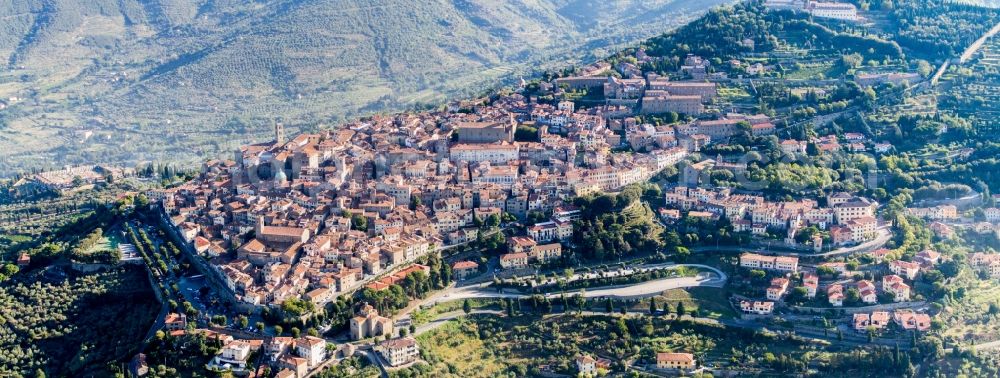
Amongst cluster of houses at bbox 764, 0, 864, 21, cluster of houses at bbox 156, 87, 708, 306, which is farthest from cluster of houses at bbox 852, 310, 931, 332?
cluster of houses at bbox 764, 0, 864, 21

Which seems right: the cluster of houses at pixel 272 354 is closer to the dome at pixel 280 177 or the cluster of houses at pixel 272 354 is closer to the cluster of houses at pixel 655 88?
the dome at pixel 280 177

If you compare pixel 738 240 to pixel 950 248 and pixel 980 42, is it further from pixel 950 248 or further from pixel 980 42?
pixel 980 42

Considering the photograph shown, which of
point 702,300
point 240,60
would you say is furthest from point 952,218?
→ point 240,60

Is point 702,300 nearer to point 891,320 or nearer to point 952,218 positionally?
point 891,320

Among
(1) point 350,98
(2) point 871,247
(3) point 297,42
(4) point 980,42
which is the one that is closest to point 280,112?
(1) point 350,98

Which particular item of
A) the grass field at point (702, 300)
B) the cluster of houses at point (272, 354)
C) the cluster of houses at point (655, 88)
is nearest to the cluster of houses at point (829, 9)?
the cluster of houses at point (655, 88)
